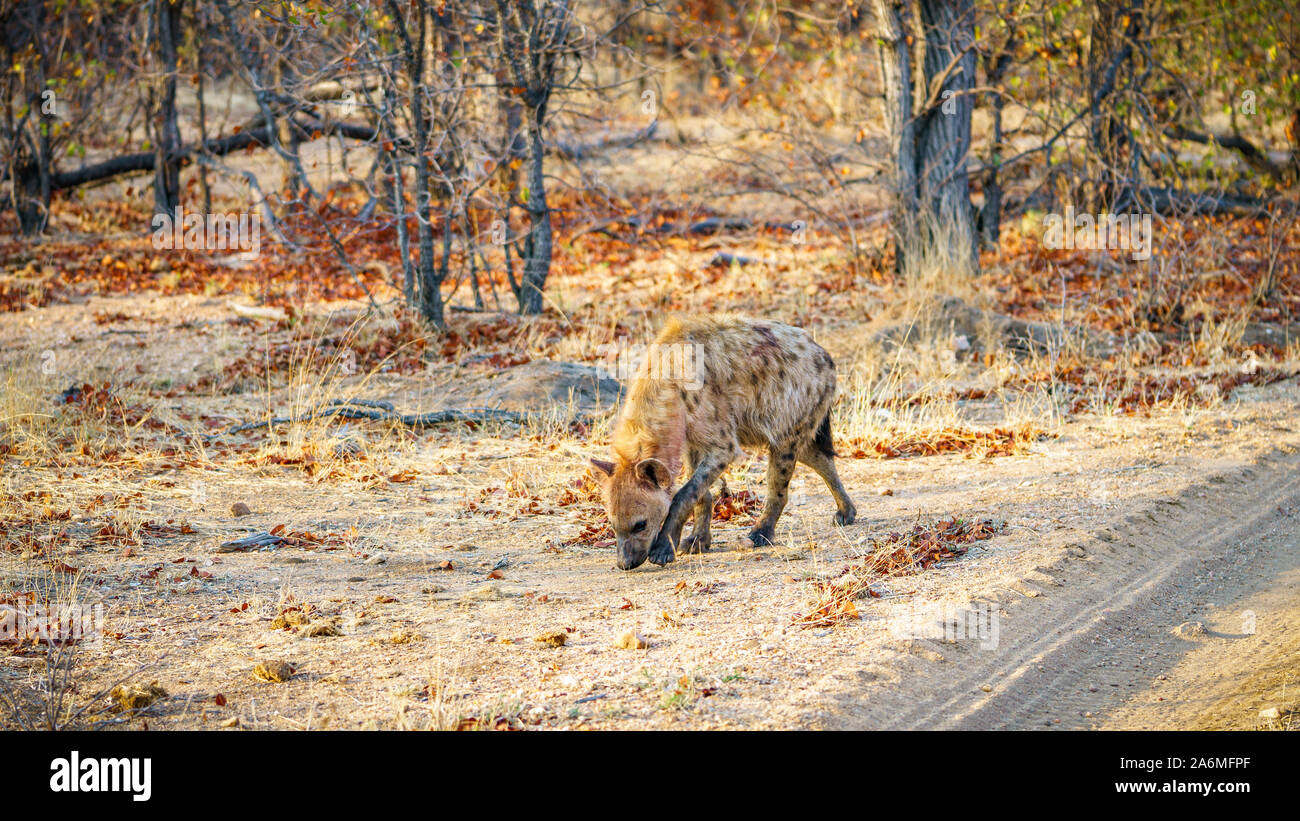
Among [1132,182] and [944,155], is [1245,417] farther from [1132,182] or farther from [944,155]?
[944,155]

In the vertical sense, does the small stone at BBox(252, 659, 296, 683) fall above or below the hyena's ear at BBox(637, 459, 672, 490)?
below

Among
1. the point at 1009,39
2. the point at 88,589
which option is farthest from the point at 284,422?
the point at 1009,39

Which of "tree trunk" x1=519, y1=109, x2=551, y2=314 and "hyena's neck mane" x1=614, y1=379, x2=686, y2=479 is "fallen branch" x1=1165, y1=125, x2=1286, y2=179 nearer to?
"tree trunk" x1=519, y1=109, x2=551, y2=314

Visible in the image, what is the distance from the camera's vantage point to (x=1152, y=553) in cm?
691

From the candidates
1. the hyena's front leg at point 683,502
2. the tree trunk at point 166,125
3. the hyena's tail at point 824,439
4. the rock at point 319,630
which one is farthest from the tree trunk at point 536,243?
the rock at point 319,630

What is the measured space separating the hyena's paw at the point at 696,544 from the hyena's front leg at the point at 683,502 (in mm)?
369

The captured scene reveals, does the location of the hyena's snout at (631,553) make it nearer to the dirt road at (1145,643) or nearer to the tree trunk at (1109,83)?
the dirt road at (1145,643)

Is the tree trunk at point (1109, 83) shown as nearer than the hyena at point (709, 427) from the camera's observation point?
No

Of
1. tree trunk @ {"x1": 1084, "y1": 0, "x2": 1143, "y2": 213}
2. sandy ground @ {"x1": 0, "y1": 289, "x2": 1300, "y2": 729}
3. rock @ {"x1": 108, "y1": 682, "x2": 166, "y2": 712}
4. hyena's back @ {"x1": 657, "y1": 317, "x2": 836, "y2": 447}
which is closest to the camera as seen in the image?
rock @ {"x1": 108, "y1": 682, "x2": 166, "y2": 712}

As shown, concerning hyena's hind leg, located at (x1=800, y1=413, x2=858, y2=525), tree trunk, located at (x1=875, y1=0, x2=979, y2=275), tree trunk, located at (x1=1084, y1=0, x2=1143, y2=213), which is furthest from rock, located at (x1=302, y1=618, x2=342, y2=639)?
tree trunk, located at (x1=1084, y1=0, x2=1143, y2=213)

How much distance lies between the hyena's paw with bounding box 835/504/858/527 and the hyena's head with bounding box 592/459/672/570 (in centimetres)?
147

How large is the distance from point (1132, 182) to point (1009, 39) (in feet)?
9.22

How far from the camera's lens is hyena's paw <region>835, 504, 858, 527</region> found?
762 cm

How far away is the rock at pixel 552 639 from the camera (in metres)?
5.56
